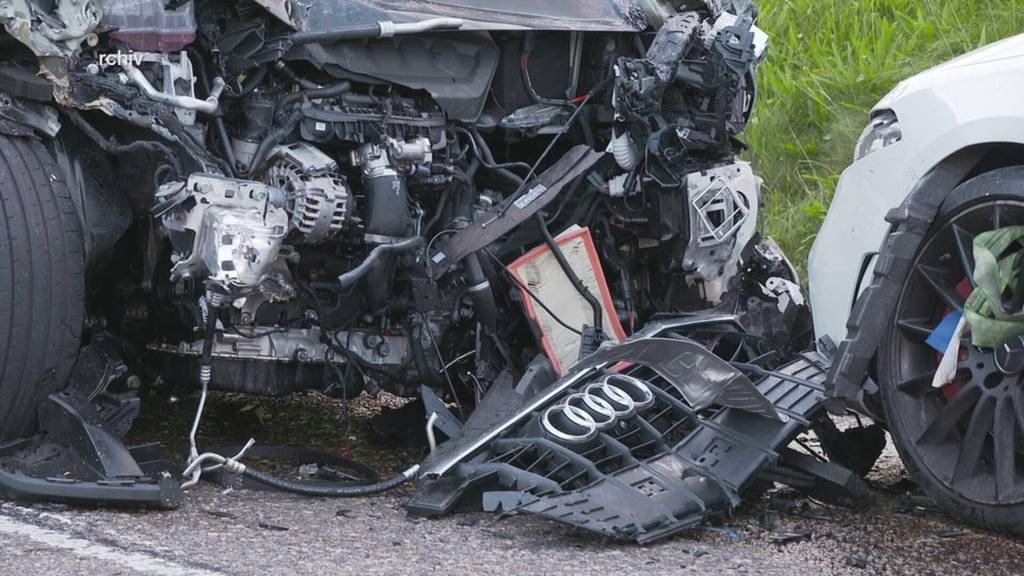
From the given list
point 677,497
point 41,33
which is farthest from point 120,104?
point 677,497

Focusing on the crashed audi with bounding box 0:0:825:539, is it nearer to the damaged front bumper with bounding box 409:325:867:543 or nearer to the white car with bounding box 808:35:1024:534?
the damaged front bumper with bounding box 409:325:867:543

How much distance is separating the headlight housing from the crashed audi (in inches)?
29.9

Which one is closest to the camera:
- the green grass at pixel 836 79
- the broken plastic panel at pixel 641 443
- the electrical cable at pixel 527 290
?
the broken plastic panel at pixel 641 443

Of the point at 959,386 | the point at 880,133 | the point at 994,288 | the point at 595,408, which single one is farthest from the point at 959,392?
the point at 595,408

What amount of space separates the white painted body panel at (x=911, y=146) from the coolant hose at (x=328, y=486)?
147cm

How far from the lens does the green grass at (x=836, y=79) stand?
381 inches

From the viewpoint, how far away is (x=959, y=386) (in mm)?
4699

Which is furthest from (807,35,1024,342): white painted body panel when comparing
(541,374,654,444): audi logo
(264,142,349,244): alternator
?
(264,142,349,244): alternator

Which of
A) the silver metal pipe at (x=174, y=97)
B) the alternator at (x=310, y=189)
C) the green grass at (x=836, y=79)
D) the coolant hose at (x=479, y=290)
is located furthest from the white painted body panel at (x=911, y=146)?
the green grass at (x=836, y=79)

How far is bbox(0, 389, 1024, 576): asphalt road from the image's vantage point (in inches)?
160

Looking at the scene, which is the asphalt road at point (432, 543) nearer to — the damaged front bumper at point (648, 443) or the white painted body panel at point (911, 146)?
the damaged front bumper at point (648, 443)

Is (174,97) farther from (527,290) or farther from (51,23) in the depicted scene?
(527,290)

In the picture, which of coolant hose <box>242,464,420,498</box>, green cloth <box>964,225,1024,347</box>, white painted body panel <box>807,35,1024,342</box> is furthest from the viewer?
coolant hose <box>242,464,420,498</box>

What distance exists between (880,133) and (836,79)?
5124 millimetres
